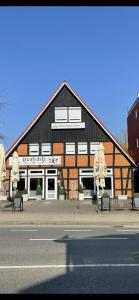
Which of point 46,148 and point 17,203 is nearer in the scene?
point 17,203

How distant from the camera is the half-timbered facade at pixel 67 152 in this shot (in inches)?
1388

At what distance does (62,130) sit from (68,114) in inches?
62.7

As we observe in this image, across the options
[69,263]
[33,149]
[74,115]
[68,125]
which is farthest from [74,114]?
[69,263]

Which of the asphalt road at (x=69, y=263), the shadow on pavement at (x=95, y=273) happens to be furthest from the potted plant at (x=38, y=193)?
the shadow on pavement at (x=95, y=273)

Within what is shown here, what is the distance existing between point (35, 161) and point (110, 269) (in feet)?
94.0

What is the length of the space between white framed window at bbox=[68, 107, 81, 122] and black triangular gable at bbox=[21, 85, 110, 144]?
1.22 feet

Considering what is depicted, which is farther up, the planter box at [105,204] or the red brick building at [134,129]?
the red brick building at [134,129]

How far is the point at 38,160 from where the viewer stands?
35.3 metres

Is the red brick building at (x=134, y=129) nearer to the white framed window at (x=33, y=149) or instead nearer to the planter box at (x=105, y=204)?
the white framed window at (x=33, y=149)

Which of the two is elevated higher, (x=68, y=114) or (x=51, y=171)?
(x=68, y=114)

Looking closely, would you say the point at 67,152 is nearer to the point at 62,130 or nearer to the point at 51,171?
the point at 62,130

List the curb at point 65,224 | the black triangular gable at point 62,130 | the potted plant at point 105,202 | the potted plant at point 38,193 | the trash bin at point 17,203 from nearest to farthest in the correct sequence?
the curb at point 65,224, the potted plant at point 105,202, the trash bin at point 17,203, the potted plant at point 38,193, the black triangular gable at point 62,130

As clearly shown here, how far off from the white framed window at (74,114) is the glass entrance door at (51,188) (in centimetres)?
576
